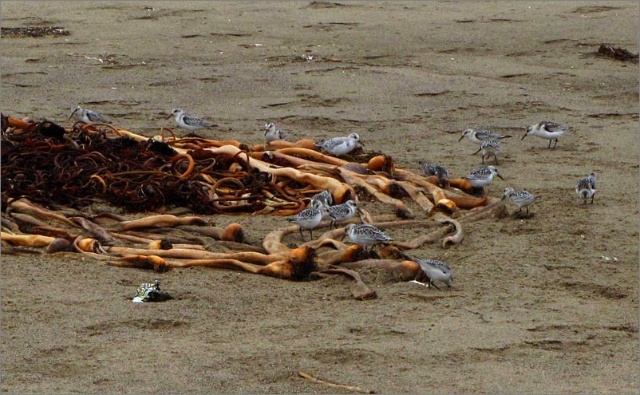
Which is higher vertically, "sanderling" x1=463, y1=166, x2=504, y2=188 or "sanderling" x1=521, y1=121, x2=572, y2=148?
"sanderling" x1=463, y1=166, x2=504, y2=188

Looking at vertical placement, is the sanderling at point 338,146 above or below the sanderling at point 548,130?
above

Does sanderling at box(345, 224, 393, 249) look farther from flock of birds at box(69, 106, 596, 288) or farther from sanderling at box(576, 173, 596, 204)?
sanderling at box(576, 173, 596, 204)

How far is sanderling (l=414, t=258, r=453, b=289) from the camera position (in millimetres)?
6367

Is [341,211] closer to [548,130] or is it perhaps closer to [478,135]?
[478,135]

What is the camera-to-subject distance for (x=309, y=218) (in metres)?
7.29

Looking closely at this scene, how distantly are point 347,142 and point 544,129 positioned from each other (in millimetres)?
1780

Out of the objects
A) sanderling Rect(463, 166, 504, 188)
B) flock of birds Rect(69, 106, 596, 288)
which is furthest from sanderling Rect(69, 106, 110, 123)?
sanderling Rect(463, 166, 504, 188)

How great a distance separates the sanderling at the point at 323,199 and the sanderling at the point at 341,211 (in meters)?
0.07

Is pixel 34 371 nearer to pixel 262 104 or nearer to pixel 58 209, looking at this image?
pixel 58 209

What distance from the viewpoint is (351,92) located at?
38.7 feet

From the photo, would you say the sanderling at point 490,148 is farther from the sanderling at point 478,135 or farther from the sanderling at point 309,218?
the sanderling at point 309,218

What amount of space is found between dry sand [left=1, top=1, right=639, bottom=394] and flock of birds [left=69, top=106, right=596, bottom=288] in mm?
127

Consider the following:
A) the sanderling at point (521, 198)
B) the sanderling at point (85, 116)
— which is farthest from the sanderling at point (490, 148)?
the sanderling at point (85, 116)

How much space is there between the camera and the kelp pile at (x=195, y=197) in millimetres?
6730
